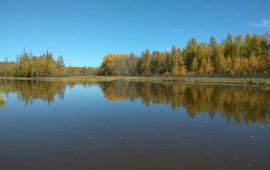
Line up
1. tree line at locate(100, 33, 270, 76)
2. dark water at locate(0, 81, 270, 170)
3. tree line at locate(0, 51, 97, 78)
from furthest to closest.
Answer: tree line at locate(0, 51, 97, 78), tree line at locate(100, 33, 270, 76), dark water at locate(0, 81, 270, 170)

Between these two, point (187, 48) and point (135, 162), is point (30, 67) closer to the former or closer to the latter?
point (187, 48)

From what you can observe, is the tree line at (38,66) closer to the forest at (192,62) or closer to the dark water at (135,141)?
the forest at (192,62)

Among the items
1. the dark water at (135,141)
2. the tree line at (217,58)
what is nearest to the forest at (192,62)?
the tree line at (217,58)

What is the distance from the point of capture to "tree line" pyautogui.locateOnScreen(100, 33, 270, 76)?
75.1m

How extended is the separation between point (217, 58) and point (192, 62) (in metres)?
12.1

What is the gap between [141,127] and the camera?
651 inches

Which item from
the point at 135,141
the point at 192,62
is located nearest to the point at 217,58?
the point at 192,62

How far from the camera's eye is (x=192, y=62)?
312 feet

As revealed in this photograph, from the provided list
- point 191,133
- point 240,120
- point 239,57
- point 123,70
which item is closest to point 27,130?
point 191,133

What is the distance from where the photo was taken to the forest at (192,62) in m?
76.5

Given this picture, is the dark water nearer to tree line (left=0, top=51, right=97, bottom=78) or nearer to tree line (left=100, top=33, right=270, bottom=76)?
tree line (left=100, top=33, right=270, bottom=76)

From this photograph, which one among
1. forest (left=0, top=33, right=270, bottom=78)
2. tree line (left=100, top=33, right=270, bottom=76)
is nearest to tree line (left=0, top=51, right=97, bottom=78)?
forest (left=0, top=33, right=270, bottom=78)

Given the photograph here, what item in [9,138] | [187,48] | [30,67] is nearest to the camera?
[9,138]

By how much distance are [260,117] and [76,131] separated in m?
13.4
